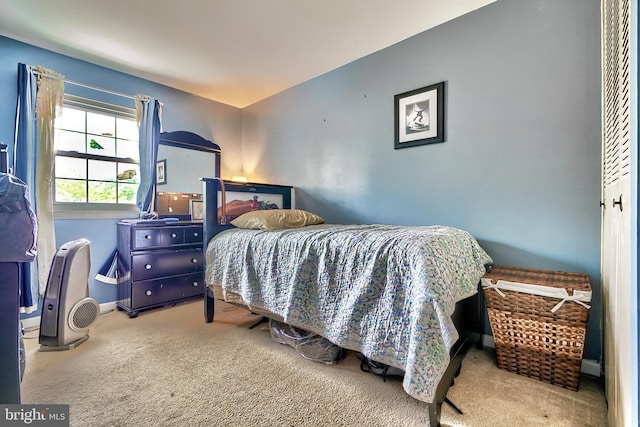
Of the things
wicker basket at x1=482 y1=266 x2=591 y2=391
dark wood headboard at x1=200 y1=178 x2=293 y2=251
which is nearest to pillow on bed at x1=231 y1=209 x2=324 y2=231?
dark wood headboard at x1=200 y1=178 x2=293 y2=251

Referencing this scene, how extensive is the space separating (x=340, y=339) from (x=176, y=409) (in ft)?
2.80

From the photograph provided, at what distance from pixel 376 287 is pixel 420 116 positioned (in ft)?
5.29

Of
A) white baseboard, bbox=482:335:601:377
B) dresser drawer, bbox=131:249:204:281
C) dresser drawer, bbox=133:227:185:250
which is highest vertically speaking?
dresser drawer, bbox=133:227:185:250

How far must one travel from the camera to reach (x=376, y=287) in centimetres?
146

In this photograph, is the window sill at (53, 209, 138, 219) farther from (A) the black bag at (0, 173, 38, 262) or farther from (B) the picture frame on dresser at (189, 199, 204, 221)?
(A) the black bag at (0, 173, 38, 262)

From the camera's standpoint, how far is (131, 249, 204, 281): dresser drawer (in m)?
2.73

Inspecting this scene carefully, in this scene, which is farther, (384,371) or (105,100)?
(105,100)

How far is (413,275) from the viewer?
1327 mm

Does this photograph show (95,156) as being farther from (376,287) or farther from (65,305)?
(376,287)

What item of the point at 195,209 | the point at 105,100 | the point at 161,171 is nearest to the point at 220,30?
the point at 105,100

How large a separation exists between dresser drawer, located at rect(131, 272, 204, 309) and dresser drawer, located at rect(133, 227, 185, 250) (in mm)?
341

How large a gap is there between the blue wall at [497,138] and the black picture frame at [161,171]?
6.29 ft

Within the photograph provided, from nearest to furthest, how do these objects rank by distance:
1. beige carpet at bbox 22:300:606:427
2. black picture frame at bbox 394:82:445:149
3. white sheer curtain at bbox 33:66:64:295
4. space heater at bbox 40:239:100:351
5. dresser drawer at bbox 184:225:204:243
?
beige carpet at bbox 22:300:606:427 → space heater at bbox 40:239:100:351 → black picture frame at bbox 394:82:445:149 → white sheer curtain at bbox 33:66:64:295 → dresser drawer at bbox 184:225:204:243

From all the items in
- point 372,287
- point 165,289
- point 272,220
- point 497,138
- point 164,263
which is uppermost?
point 497,138
